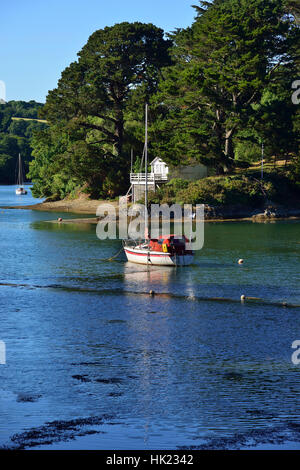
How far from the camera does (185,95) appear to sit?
106750 millimetres

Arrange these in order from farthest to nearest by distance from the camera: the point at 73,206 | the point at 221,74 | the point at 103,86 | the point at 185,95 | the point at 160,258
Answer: the point at 73,206, the point at 103,86, the point at 185,95, the point at 221,74, the point at 160,258

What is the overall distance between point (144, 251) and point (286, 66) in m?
60.4

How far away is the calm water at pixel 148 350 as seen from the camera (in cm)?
2258

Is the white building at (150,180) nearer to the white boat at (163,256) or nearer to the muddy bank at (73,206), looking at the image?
the muddy bank at (73,206)

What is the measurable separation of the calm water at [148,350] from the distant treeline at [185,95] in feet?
143

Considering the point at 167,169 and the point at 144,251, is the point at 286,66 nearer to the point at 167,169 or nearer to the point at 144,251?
the point at 167,169

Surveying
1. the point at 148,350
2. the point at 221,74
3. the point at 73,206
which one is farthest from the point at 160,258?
the point at 73,206

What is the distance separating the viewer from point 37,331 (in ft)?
116

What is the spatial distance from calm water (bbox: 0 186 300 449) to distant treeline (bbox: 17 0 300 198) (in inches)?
1714

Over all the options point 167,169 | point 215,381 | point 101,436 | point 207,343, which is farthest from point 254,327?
point 167,169

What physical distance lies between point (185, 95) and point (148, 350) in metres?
80.6

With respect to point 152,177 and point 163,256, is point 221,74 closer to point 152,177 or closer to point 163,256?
point 152,177
